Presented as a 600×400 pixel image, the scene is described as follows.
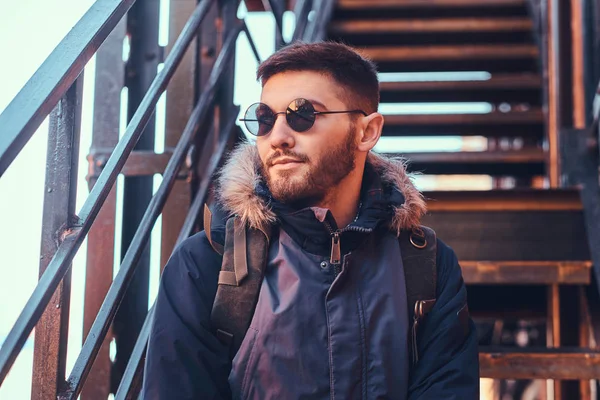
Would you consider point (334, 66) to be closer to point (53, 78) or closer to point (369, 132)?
point (369, 132)

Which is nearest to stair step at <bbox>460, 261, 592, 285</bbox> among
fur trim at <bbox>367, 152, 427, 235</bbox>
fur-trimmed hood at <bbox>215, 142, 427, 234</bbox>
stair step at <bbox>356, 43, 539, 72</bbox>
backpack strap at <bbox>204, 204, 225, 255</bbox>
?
fur trim at <bbox>367, 152, 427, 235</bbox>

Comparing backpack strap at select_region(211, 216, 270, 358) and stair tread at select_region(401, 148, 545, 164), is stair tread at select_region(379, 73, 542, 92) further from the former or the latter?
backpack strap at select_region(211, 216, 270, 358)

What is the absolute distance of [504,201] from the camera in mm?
3178

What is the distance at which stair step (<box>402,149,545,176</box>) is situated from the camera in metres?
4.28

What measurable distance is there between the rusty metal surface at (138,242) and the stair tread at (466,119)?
1.97 metres

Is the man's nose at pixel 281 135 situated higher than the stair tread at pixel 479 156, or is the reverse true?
the stair tread at pixel 479 156

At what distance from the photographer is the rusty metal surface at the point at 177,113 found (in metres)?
2.68

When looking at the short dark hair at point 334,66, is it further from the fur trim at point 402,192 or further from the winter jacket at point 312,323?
the winter jacket at point 312,323

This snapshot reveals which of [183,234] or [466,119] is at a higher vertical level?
[466,119]

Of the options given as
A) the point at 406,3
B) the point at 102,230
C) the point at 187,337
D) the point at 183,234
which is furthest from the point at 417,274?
the point at 406,3

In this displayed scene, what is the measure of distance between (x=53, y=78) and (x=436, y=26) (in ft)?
13.8

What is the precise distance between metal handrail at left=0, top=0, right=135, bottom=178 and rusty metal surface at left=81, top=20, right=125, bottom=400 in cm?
67

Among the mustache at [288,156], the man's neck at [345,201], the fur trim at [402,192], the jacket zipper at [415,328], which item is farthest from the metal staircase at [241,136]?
the jacket zipper at [415,328]

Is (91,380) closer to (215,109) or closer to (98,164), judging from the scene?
(98,164)
